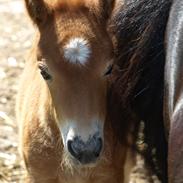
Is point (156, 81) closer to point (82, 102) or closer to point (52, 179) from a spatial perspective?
point (82, 102)

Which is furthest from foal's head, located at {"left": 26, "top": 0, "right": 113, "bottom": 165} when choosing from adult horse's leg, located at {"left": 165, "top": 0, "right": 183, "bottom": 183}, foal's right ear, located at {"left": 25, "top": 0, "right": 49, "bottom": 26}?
adult horse's leg, located at {"left": 165, "top": 0, "right": 183, "bottom": 183}

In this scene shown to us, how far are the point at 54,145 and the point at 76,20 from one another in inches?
23.2

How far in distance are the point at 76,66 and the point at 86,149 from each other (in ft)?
1.05

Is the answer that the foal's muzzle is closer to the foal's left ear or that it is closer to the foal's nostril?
the foal's nostril

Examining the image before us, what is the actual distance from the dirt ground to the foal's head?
0.69 m

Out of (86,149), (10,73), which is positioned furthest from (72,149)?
(10,73)

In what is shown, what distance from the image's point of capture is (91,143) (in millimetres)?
2416

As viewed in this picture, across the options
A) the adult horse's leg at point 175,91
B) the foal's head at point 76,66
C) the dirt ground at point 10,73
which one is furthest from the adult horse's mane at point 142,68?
the dirt ground at point 10,73

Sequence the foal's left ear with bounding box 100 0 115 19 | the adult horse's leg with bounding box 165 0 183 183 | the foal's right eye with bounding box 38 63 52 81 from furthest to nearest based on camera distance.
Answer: the foal's left ear with bounding box 100 0 115 19 → the foal's right eye with bounding box 38 63 52 81 → the adult horse's leg with bounding box 165 0 183 183

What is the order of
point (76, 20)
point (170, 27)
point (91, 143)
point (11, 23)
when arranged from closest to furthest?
point (170, 27), point (91, 143), point (76, 20), point (11, 23)

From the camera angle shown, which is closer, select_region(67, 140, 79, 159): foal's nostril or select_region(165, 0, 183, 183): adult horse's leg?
select_region(165, 0, 183, 183): adult horse's leg

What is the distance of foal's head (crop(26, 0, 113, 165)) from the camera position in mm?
2457

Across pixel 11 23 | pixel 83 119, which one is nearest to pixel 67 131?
pixel 83 119

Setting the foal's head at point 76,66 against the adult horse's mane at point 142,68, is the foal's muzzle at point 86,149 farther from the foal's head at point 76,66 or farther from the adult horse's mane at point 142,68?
the adult horse's mane at point 142,68
